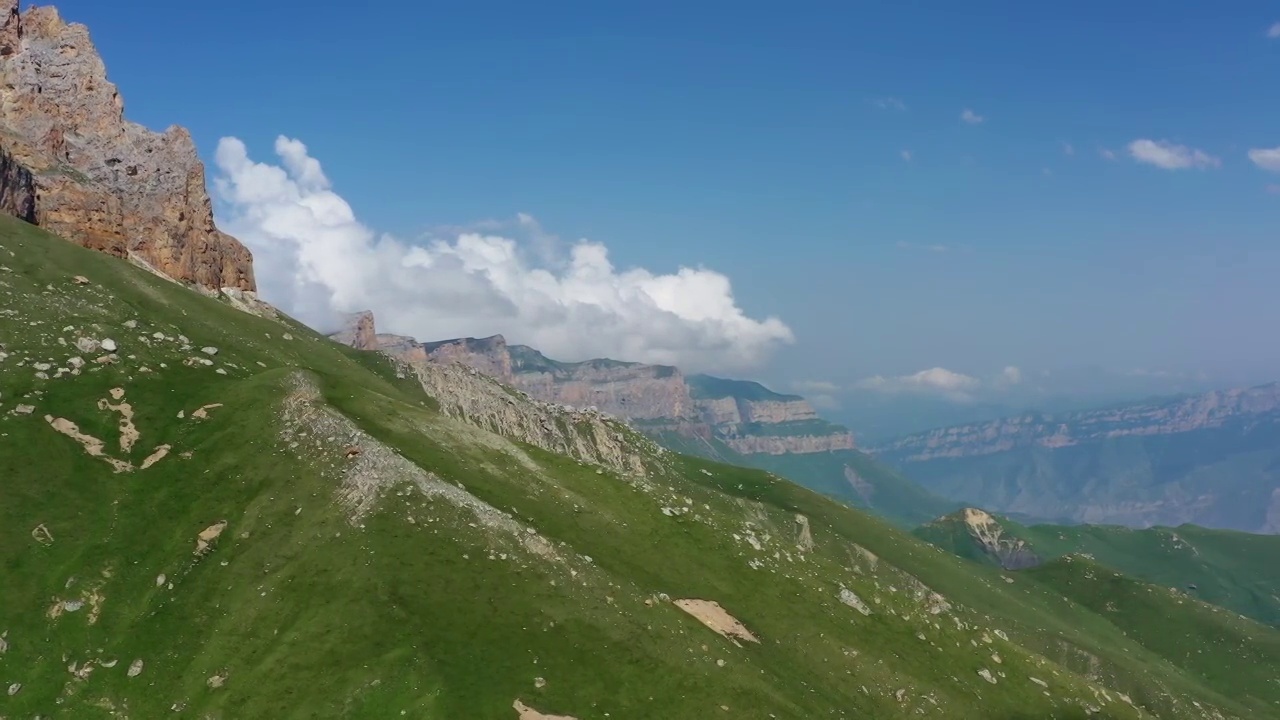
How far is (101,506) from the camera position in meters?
100

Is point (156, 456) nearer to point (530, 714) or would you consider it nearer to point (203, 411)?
point (203, 411)

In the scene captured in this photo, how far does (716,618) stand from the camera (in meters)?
106

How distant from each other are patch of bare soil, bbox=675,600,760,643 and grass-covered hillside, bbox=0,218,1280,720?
0.47m

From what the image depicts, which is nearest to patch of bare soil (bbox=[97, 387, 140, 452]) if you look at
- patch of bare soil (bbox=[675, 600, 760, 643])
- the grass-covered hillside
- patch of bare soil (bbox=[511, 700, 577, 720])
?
the grass-covered hillside

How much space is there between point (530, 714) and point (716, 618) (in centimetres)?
3613

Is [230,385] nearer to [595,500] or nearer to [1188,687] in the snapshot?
[595,500]

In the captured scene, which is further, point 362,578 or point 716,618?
point 716,618

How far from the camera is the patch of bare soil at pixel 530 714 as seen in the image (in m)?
76.1

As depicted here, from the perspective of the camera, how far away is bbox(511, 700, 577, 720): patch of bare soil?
7606 cm

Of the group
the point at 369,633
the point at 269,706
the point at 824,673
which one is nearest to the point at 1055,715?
the point at 824,673

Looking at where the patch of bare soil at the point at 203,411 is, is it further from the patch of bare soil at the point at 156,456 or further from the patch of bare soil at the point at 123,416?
the patch of bare soil at the point at 123,416

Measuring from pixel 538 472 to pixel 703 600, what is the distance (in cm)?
3841

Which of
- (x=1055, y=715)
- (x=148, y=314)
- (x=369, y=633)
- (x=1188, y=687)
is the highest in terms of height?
(x=148, y=314)

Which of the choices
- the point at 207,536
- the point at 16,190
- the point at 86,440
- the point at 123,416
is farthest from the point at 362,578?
the point at 16,190
